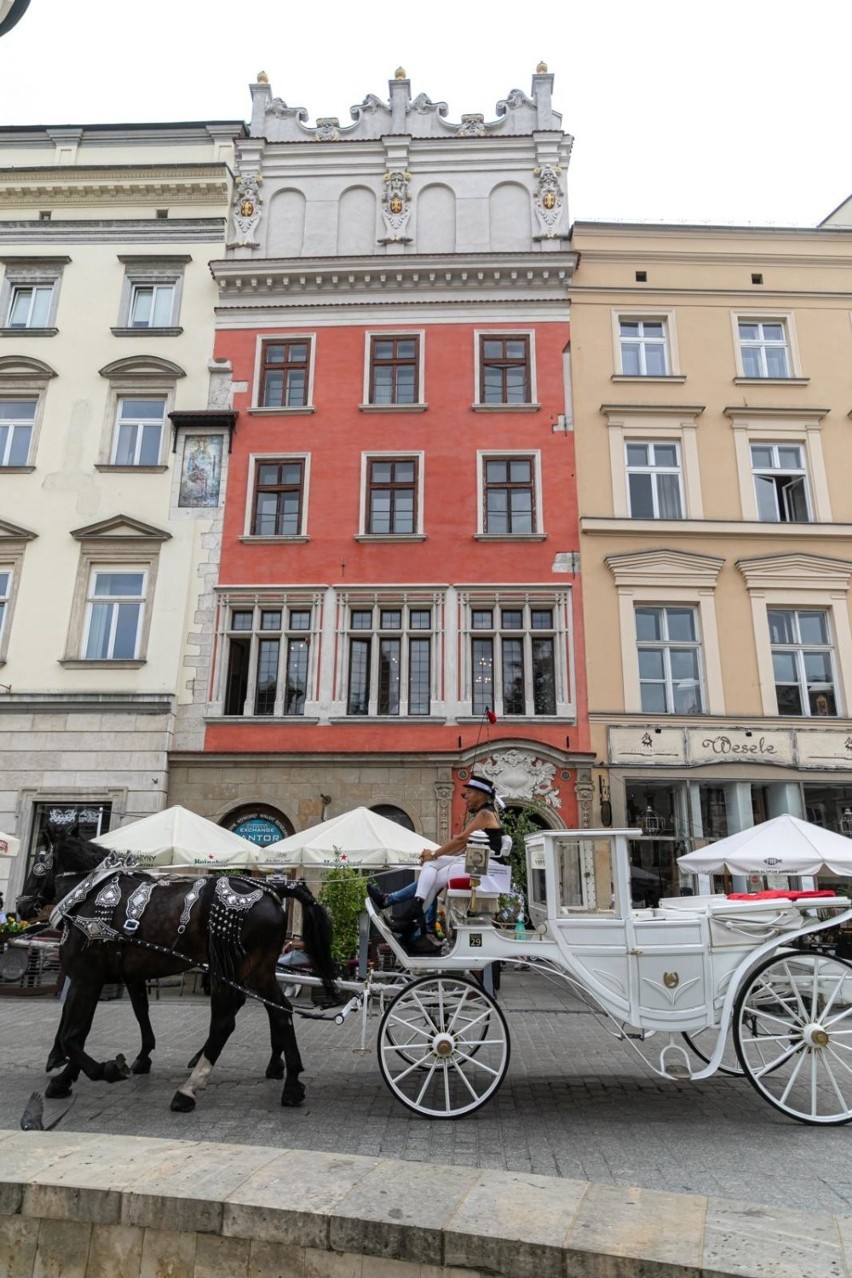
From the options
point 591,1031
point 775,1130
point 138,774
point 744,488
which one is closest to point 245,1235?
point 775,1130

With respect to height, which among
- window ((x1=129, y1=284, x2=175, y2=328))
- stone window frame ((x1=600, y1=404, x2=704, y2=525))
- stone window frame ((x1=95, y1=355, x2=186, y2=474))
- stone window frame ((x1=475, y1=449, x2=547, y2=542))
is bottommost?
stone window frame ((x1=475, y1=449, x2=547, y2=542))

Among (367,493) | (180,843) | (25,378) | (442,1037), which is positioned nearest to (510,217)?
(367,493)

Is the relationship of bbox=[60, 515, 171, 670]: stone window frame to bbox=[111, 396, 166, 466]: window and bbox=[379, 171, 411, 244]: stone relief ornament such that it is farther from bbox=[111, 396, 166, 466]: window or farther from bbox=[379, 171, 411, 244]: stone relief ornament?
bbox=[379, 171, 411, 244]: stone relief ornament

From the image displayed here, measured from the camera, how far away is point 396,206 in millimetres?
21797

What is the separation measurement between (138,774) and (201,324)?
11451 millimetres

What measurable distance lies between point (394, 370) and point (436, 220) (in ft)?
15.5

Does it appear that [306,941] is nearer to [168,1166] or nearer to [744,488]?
[168,1166]

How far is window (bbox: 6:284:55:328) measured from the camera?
70.9 feet

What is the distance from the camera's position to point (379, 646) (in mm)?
18375

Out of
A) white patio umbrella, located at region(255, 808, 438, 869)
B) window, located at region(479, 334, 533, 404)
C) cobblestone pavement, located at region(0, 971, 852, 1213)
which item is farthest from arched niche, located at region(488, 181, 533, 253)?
cobblestone pavement, located at region(0, 971, 852, 1213)

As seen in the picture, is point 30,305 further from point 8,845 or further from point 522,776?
point 522,776

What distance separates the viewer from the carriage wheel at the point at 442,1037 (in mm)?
5609

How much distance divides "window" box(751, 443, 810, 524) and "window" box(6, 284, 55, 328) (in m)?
A: 18.3

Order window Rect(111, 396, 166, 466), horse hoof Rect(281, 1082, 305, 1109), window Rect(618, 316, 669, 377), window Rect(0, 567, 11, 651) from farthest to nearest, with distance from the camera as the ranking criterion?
window Rect(618, 316, 669, 377) → window Rect(111, 396, 166, 466) → window Rect(0, 567, 11, 651) → horse hoof Rect(281, 1082, 305, 1109)
